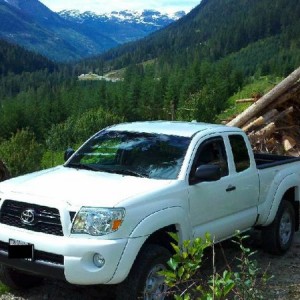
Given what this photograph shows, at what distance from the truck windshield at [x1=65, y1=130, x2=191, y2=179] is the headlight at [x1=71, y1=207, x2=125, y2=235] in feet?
3.37

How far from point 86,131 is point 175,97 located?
139 feet

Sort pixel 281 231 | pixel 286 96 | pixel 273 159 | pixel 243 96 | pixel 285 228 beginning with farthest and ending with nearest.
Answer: pixel 243 96 → pixel 286 96 → pixel 273 159 → pixel 285 228 → pixel 281 231

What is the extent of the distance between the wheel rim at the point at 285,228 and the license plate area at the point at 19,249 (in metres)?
4.09

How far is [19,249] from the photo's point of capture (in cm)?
498

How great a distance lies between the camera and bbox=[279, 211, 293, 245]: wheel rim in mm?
7805

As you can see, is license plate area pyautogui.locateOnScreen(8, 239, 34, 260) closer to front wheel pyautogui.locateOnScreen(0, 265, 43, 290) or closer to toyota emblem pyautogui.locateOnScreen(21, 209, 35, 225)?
toyota emblem pyautogui.locateOnScreen(21, 209, 35, 225)

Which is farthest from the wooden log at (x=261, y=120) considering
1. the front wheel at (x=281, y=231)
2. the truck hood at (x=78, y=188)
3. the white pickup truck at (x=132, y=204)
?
the truck hood at (x=78, y=188)

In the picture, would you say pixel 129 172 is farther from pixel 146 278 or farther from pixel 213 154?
pixel 146 278

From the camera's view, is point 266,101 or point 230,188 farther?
point 266,101

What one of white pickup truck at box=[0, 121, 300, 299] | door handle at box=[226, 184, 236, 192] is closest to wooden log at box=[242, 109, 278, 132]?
white pickup truck at box=[0, 121, 300, 299]

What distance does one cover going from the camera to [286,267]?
730 cm

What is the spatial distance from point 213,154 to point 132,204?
1.84m

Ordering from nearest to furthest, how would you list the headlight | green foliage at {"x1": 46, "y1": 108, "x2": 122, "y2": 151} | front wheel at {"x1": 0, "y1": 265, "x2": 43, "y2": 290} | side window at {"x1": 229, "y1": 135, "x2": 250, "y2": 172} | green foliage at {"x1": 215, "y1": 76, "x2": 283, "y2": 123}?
the headlight → front wheel at {"x1": 0, "y1": 265, "x2": 43, "y2": 290} → side window at {"x1": 229, "y1": 135, "x2": 250, "y2": 172} → green foliage at {"x1": 215, "y1": 76, "x2": 283, "y2": 123} → green foliage at {"x1": 46, "y1": 108, "x2": 122, "y2": 151}

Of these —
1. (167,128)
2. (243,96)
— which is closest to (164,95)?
(243,96)
